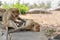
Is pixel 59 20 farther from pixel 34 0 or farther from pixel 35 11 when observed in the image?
pixel 34 0

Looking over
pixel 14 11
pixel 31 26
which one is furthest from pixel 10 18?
pixel 31 26

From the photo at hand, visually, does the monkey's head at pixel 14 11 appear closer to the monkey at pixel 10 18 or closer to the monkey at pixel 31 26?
the monkey at pixel 10 18

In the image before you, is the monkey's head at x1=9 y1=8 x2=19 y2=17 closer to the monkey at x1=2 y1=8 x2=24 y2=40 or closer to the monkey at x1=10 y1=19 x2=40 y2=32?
the monkey at x1=2 y1=8 x2=24 y2=40

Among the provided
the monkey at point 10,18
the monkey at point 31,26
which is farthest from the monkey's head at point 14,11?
the monkey at point 31,26

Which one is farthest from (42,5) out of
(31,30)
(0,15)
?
(31,30)

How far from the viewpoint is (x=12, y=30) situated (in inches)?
74.5

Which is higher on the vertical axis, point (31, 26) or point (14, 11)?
point (14, 11)

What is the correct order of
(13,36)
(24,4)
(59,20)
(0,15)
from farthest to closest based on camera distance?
(24,4)
(59,20)
(0,15)
(13,36)

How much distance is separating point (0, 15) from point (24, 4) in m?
3.75

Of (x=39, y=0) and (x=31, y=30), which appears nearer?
(x=31, y=30)

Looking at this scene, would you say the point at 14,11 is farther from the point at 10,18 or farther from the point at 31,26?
the point at 31,26

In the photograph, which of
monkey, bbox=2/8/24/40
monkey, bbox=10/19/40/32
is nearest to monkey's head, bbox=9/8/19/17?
monkey, bbox=2/8/24/40

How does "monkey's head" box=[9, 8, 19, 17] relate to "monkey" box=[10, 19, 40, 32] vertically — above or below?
above

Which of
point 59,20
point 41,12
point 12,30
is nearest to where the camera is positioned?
point 12,30
